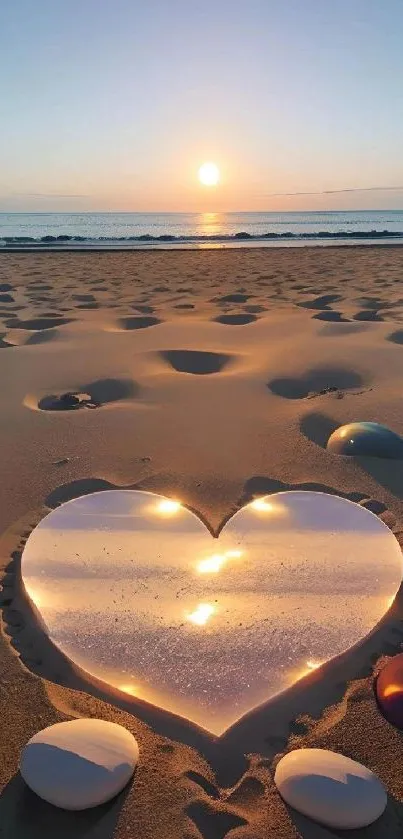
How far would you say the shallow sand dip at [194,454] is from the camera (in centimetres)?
129

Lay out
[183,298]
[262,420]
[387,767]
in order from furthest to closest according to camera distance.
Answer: [183,298], [262,420], [387,767]

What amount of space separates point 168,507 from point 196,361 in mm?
1890

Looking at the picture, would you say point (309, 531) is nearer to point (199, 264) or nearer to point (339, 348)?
point (339, 348)

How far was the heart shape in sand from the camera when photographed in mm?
1573

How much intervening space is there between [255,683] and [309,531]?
0.71 metres

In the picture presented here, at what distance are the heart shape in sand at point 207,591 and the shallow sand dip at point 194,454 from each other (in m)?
0.06

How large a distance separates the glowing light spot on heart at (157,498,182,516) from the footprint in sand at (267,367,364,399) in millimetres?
Result: 1287

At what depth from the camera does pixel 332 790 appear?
1.22 metres

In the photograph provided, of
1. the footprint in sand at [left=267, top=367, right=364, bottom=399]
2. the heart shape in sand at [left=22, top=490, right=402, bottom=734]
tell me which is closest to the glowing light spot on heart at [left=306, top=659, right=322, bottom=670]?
the heart shape in sand at [left=22, top=490, right=402, bottom=734]

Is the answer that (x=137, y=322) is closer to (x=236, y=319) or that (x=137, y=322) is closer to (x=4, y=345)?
(x=236, y=319)

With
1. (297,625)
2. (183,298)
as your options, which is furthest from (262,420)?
(183,298)

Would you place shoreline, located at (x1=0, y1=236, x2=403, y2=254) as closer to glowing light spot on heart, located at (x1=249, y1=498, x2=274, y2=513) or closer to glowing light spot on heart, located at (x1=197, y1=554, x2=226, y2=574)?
glowing light spot on heart, located at (x1=249, y1=498, x2=274, y2=513)

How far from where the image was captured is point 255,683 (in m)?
1.55

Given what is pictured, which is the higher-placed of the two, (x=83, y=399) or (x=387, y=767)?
(x=83, y=399)
